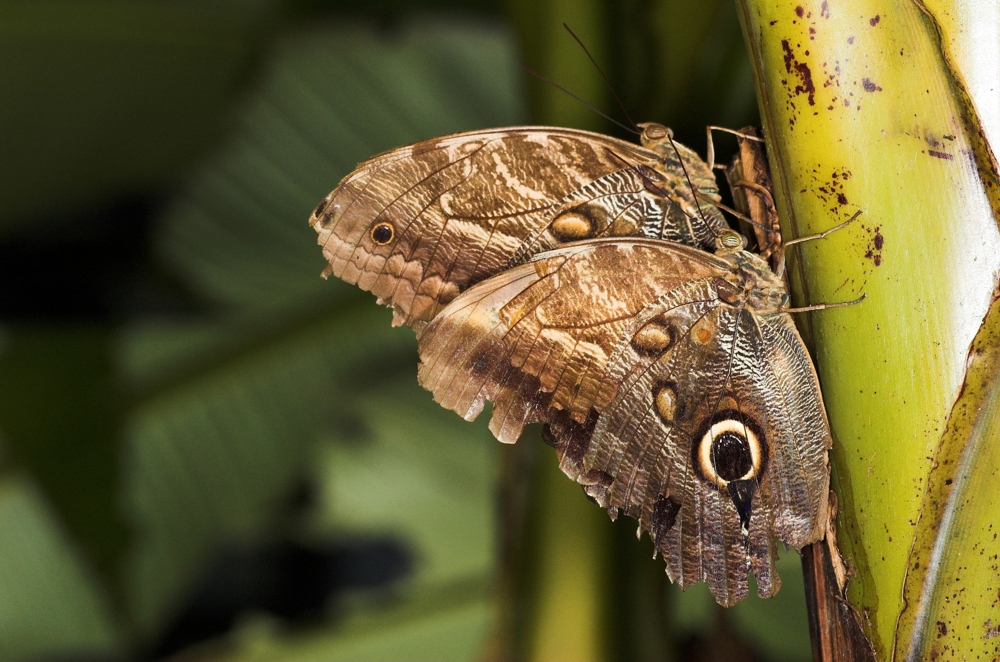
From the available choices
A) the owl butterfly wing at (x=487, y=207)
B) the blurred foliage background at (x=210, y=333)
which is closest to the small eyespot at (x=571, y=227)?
the owl butterfly wing at (x=487, y=207)

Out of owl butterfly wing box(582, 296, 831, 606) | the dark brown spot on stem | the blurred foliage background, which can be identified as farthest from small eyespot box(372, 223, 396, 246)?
the blurred foliage background

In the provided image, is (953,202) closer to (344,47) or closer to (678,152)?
(678,152)

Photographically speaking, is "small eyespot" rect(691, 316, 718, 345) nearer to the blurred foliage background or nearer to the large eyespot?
the large eyespot

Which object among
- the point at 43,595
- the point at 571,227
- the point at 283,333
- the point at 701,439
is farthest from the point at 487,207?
the point at 43,595

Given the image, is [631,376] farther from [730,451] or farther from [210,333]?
[210,333]

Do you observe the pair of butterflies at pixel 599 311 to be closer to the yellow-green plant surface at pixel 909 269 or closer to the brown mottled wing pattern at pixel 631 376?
the brown mottled wing pattern at pixel 631 376
